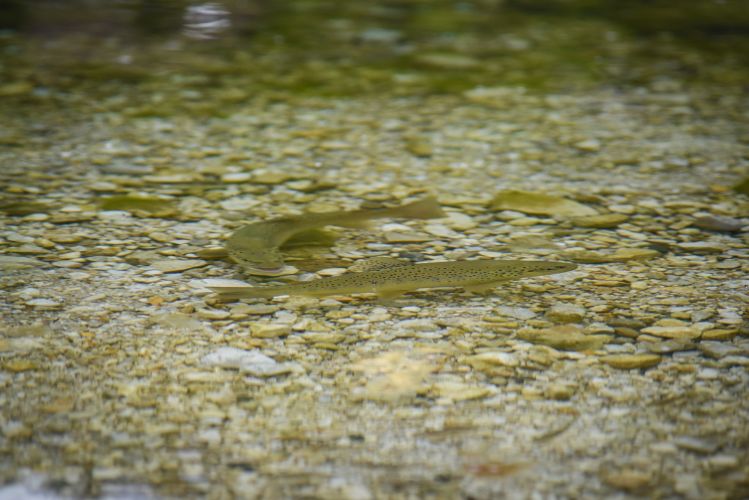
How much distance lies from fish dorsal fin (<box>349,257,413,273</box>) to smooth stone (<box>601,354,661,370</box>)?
0.97 m

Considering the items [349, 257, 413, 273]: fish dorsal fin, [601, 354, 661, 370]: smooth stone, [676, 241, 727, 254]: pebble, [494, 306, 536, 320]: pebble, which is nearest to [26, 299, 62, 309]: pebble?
[349, 257, 413, 273]: fish dorsal fin

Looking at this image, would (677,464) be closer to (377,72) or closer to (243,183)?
(243,183)

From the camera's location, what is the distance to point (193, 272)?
137 inches

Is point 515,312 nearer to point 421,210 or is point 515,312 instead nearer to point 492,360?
point 492,360

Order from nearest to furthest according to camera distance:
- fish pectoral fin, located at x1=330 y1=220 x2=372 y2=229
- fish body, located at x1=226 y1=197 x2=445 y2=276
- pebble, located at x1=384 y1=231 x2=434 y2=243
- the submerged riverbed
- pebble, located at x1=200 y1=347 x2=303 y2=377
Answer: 1. the submerged riverbed
2. pebble, located at x1=200 y1=347 x2=303 y2=377
3. fish body, located at x1=226 y1=197 x2=445 y2=276
4. pebble, located at x1=384 y1=231 x2=434 y2=243
5. fish pectoral fin, located at x1=330 y1=220 x2=372 y2=229

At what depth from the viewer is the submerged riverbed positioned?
2.34m

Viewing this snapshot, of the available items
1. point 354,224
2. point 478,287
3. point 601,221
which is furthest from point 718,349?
point 354,224

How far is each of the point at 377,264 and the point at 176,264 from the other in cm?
78

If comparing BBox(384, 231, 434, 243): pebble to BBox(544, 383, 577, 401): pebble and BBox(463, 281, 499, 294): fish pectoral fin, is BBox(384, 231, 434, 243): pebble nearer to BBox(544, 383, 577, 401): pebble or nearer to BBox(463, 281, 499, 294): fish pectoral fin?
BBox(463, 281, 499, 294): fish pectoral fin

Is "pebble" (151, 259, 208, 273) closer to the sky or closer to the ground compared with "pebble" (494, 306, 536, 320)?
closer to the sky

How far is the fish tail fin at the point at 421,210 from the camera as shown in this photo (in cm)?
408

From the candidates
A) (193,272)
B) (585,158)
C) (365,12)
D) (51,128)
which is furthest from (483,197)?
(365,12)

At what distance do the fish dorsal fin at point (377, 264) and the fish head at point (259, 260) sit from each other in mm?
289

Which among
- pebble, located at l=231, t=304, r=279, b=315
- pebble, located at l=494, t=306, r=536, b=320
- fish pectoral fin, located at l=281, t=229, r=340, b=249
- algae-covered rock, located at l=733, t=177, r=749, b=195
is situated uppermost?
pebble, located at l=231, t=304, r=279, b=315
